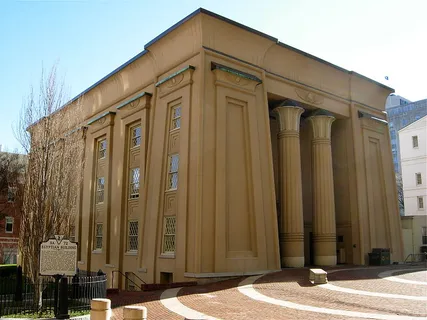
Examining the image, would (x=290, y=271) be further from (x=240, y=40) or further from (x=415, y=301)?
(x=240, y=40)

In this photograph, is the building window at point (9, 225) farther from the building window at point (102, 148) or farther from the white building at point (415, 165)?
the white building at point (415, 165)

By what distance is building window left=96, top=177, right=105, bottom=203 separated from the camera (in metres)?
30.9

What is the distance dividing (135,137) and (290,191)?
9944 mm

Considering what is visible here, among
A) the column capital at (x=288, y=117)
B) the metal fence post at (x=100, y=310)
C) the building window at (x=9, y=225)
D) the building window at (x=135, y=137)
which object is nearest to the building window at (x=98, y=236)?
the building window at (x=135, y=137)

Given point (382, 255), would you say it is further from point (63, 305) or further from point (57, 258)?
point (63, 305)

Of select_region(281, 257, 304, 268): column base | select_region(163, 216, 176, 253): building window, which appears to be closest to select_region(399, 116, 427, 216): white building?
select_region(281, 257, 304, 268): column base

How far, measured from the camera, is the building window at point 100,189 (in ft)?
101

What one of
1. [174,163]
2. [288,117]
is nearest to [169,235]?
[174,163]

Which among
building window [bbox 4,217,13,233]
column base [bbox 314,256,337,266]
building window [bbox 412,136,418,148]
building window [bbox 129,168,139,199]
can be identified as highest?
building window [bbox 412,136,418,148]

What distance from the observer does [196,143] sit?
21.2 m

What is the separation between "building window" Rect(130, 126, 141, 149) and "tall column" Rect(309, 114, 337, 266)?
1060cm

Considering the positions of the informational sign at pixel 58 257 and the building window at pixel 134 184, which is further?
the building window at pixel 134 184

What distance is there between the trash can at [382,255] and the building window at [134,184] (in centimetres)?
1496

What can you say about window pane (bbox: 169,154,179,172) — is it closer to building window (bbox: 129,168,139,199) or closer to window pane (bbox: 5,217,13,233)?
building window (bbox: 129,168,139,199)
